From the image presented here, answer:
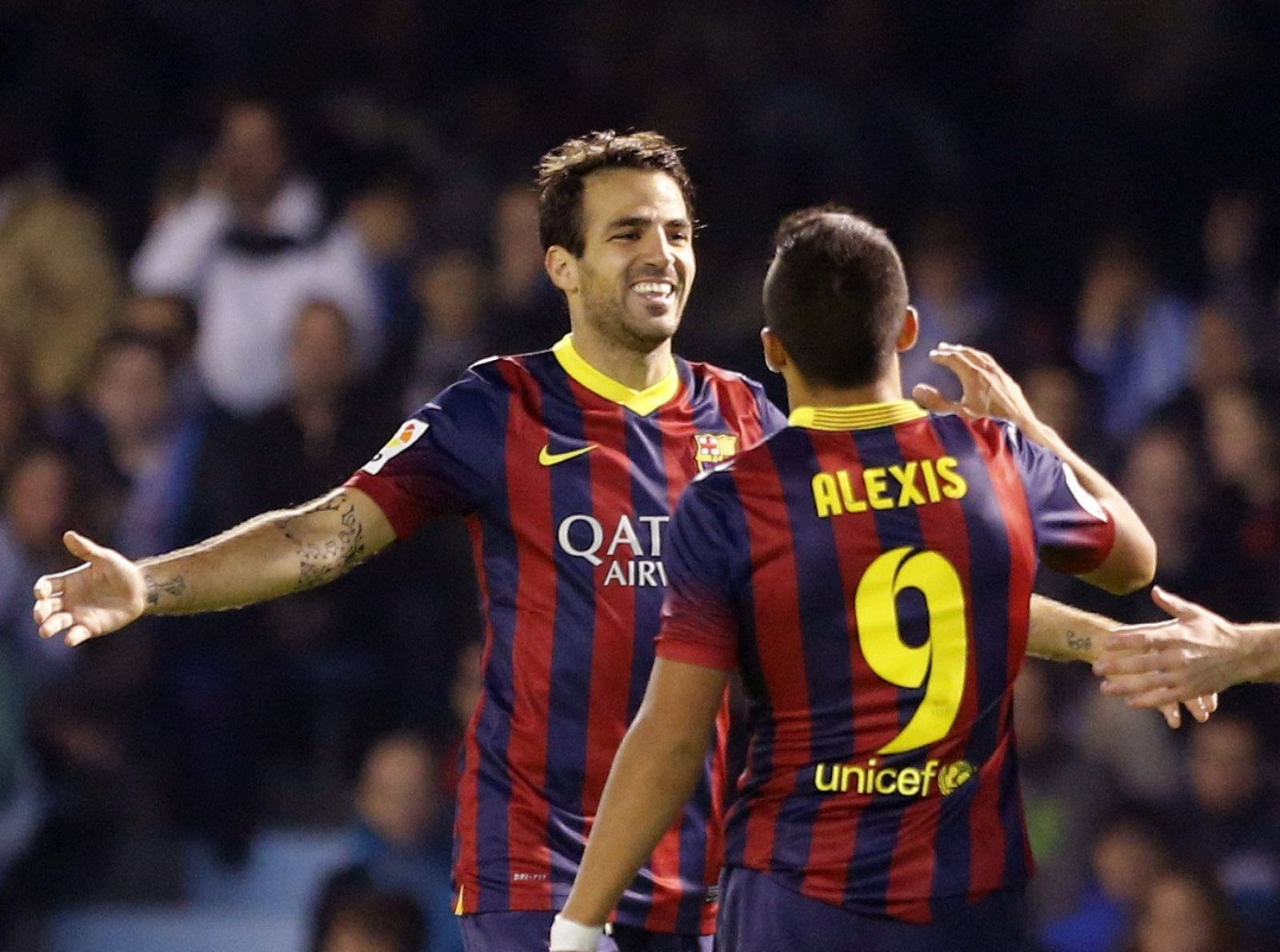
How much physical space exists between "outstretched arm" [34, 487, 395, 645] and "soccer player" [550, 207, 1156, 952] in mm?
958

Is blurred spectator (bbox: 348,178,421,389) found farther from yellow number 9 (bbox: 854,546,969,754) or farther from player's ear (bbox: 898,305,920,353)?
yellow number 9 (bbox: 854,546,969,754)

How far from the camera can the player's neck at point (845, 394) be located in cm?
317

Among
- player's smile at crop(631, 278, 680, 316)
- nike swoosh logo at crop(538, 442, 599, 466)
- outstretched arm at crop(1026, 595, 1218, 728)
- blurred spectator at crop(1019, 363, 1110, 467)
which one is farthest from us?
blurred spectator at crop(1019, 363, 1110, 467)

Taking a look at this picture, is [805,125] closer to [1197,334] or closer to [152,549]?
[1197,334]

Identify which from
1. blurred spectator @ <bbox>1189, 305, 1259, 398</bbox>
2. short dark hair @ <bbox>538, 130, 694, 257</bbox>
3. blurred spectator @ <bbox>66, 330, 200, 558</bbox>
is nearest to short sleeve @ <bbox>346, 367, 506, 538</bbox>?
short dark hair @ <bbox>538, 130, 694, 257</bbox>

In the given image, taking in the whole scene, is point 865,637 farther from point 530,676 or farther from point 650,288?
point 650,288

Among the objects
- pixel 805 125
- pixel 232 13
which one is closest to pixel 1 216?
pixel 232 13

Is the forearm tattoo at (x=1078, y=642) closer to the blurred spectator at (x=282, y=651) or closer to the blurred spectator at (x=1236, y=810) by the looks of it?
the blurred spectator at (x=1236, y=810)

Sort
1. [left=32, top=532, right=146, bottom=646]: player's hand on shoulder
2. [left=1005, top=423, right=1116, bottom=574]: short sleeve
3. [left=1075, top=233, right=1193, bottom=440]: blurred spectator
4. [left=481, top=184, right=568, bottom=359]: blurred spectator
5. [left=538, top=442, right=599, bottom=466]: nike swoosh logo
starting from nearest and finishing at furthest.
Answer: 1. [left=1005, top=423, right=1116, bottom=574]: short sleeve
2. [left=32, top=532, right=146, bottom=646]: player's hand on shoulder
3. [left=538, top=442, right=599, bottom=466]: nike swoosh logo
4. [left=1075, top=233, right=1193, bottom=440]: blurred spectator
5. [left=481, top=184, right=568, bottom=359]: blurred spectator

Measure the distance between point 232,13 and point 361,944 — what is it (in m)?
4.26

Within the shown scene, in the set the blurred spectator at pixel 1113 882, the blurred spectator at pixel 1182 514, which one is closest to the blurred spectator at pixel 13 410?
the blurred spectator at pixel 1182 514

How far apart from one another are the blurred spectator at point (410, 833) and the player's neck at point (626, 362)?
3.29m

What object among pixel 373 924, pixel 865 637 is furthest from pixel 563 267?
pixel 373 924

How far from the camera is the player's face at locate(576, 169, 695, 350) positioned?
406cm
